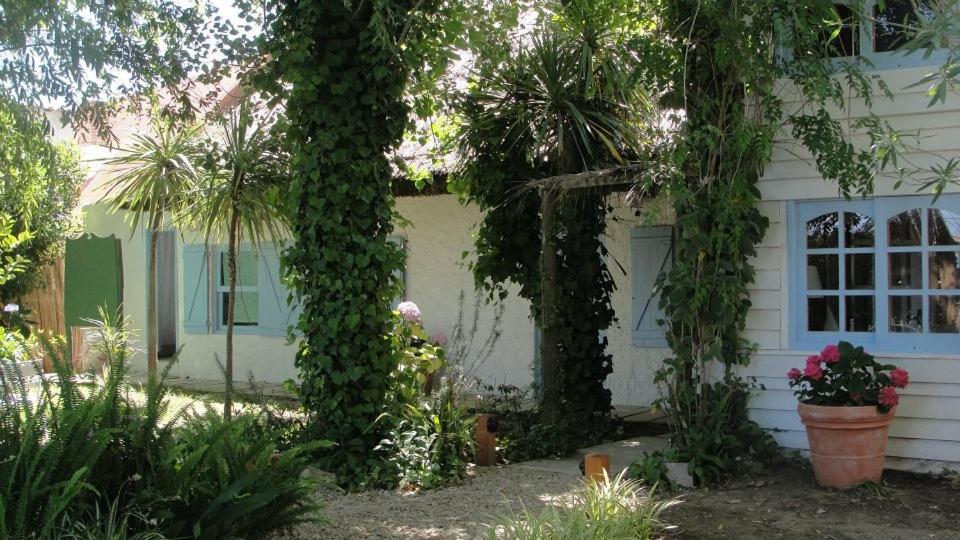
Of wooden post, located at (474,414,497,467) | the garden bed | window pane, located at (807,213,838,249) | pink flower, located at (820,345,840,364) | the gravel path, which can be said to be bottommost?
the gravel path

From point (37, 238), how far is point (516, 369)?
7.84 metres

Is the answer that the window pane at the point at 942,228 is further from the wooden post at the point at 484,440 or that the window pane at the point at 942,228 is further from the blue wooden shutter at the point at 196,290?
the blue wooden shutter at the point at 196,290

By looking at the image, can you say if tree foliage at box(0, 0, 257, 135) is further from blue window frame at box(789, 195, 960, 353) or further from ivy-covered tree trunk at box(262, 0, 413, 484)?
blue window frame at box(789, 195, 960, 353)

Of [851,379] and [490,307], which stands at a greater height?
[490,307]

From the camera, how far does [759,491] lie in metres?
5.97

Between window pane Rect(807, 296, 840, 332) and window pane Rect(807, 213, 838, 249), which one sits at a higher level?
window pane Rect(807, 213, 838, 249)

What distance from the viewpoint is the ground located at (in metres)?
5.11

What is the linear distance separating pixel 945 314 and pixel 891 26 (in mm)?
1995

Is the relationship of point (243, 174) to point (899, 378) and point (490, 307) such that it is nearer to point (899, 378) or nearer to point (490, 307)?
point (490, 307)

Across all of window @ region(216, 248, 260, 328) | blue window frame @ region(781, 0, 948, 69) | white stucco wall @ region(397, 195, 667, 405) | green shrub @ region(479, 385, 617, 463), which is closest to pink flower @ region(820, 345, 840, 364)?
blue window frame @ region(781, 0, 948, 69)

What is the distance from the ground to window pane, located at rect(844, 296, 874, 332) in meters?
1.00

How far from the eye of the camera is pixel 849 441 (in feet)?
19.1

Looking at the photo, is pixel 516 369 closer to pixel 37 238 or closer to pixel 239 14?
pixel 239 14

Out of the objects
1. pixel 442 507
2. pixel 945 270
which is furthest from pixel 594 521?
pixel 945 270
